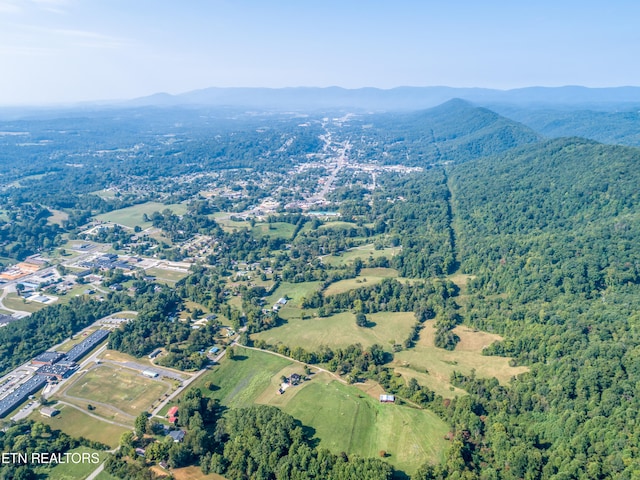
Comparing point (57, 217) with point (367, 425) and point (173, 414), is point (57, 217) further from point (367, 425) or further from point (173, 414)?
point (367, 425)

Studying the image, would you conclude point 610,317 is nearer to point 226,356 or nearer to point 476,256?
point 476,256

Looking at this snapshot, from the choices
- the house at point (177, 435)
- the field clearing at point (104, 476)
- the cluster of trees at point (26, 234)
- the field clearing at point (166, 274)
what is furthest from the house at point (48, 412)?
the cluster of trees at point (26, 234)

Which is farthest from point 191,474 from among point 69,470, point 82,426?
→ point 82,426

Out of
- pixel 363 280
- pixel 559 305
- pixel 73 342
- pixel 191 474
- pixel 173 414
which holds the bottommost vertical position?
pixel 191 474

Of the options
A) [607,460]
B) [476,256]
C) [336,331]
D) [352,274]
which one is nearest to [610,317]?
[607,460]

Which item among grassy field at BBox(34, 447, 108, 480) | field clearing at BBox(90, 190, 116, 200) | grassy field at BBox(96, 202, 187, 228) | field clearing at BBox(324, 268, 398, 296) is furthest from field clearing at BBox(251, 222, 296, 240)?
grassy field at BBox(34, 447, 108, 480)

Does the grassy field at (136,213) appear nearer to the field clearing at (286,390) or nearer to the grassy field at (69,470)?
the field clearing at (286,390)
